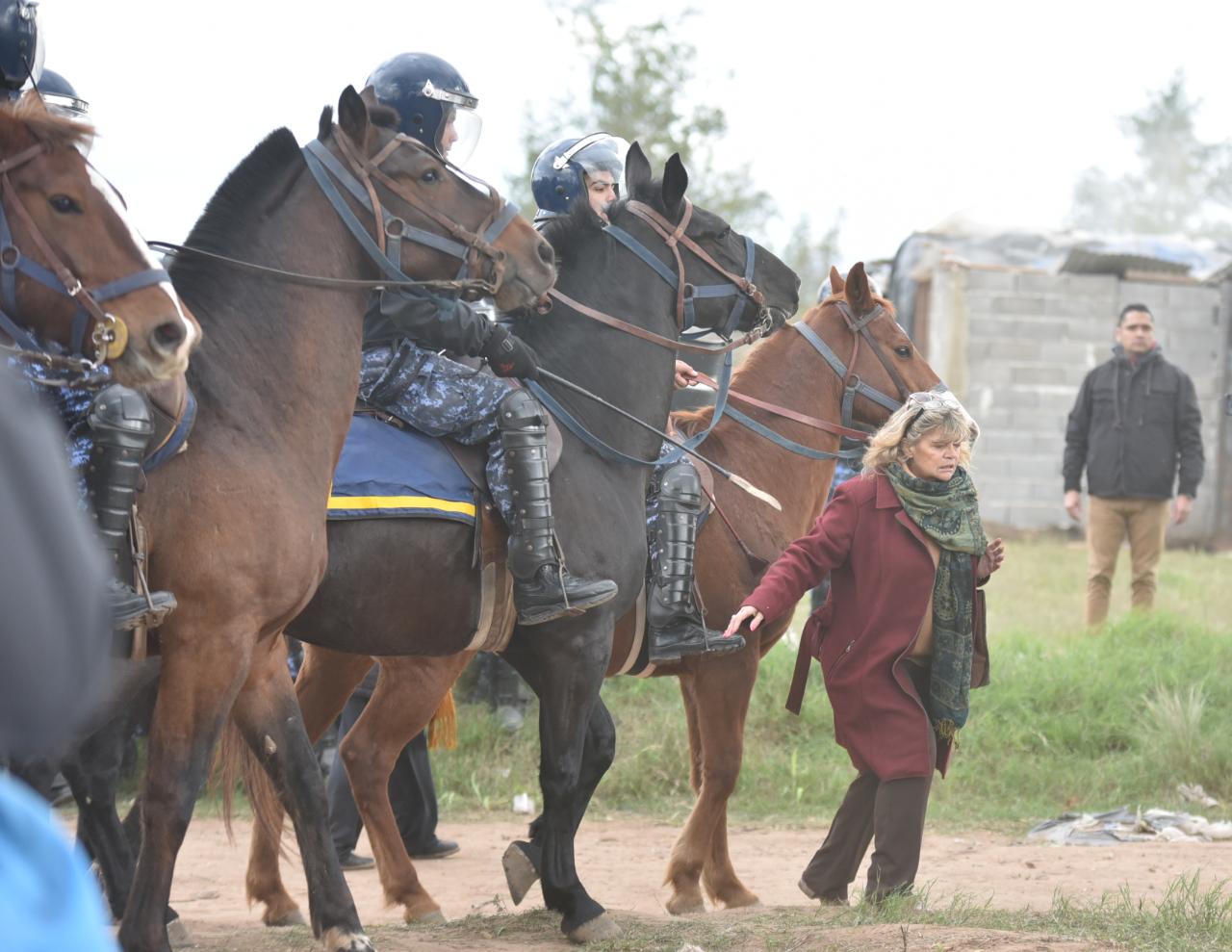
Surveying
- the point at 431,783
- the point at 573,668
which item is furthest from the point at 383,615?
the point at 431,783

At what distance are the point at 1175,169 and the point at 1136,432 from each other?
6195 cm

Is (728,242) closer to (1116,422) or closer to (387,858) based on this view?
(387,858)

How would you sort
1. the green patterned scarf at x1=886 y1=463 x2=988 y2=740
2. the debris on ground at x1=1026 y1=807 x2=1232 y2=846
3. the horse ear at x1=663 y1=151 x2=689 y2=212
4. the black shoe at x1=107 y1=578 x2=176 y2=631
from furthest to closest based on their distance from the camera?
the debris on ground at x1=1026 y1=807 x2=1232 y2=846 < the horse ear at x1=663 y1=151 x2=689 y2=212 < the green patterned scarf at x1=886 y1=463 x2=988 y2=740 < the black shoe at x1=107 y1=578 x2=176 y2=631

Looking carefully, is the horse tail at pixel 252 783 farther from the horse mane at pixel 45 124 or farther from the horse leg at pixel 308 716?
the horse mane at pixel 45 124

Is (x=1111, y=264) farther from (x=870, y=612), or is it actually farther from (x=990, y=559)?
(x=870, y=612)

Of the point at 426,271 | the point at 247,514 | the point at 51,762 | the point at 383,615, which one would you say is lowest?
the point at 51,762

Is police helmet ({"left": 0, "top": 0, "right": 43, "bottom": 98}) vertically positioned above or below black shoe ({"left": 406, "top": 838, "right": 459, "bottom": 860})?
above

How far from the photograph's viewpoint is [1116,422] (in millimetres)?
11516

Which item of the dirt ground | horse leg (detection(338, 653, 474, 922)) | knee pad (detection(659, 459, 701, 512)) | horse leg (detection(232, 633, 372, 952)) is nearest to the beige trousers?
the dirt ground

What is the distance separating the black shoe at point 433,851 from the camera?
754cm

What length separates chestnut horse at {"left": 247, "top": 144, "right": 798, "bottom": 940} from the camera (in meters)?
4.94

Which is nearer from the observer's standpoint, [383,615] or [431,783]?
[383,615]

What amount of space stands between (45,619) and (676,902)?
17.2 ft

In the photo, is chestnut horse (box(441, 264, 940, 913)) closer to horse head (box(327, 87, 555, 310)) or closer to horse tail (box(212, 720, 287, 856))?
horse tail (box(212, 720, 287, 856))
